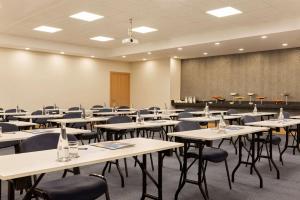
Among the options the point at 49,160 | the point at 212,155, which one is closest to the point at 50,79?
the point at 212,155

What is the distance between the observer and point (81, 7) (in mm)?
6461

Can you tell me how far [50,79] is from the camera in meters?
11.3

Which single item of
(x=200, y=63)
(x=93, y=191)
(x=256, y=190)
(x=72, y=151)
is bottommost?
(x=256, y=190)

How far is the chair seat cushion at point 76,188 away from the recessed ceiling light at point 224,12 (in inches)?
209

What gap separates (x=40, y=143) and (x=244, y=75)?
9622 mm

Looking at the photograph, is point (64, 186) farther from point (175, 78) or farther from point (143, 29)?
point (175, 78)

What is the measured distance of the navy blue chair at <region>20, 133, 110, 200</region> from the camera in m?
2.10

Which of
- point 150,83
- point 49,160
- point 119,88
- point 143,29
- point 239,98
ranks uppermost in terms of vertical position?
point 143,29

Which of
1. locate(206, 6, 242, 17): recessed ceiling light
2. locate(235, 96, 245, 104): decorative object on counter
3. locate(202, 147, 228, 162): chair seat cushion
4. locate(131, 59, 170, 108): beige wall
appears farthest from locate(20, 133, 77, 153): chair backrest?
locate(131, 59, 170, 108): beige wall

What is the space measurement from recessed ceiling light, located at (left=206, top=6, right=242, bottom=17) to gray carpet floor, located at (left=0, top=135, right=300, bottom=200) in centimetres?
340

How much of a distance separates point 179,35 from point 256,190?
256 inches

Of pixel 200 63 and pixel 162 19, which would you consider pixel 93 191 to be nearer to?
pixel 162 19

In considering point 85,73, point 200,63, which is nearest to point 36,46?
point 85,73

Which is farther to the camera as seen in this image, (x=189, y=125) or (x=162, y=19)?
(x=162, y=19)
